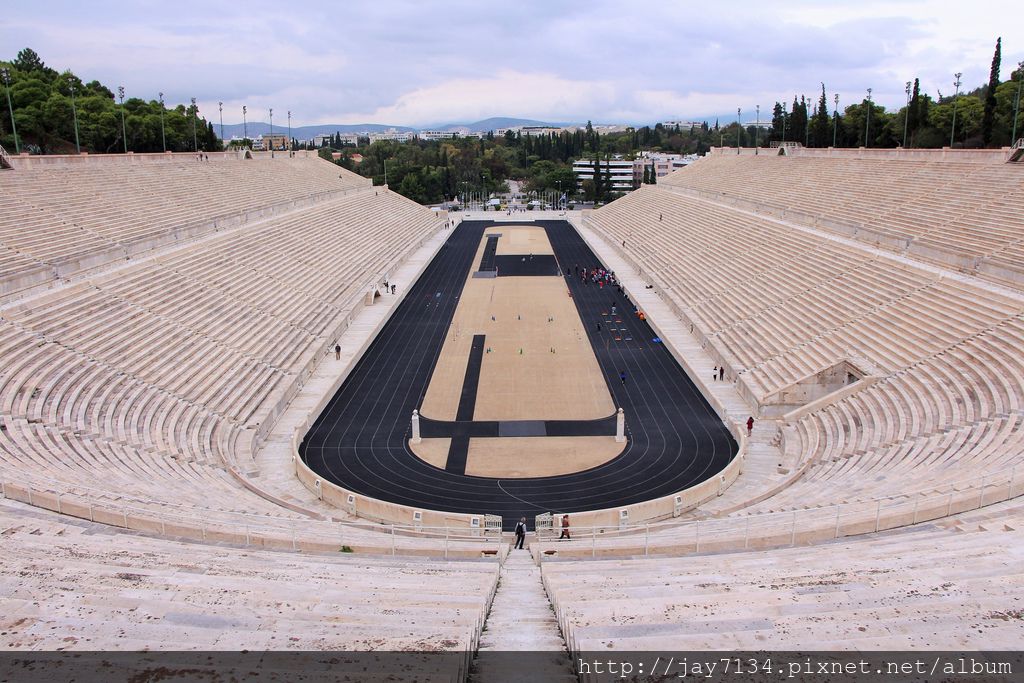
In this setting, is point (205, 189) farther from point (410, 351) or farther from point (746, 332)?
point (746, 332)

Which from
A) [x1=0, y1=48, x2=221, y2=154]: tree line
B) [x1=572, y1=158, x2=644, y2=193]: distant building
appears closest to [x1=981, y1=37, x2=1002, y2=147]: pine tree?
[x1=0, y1=48, x2=221, y2=154]: tree line

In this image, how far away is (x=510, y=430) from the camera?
21.3 m

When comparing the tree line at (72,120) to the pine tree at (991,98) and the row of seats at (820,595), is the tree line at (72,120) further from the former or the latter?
the pine tree at (991,98)

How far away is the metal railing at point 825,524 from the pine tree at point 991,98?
44.4 m

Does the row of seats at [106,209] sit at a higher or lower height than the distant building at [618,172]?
lower

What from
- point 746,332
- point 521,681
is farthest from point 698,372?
point 521,681

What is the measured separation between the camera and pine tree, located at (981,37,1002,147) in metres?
46.4

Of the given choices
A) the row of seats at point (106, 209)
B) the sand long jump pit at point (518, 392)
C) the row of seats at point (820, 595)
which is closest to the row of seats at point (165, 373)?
the row of seats at point (106, 209)

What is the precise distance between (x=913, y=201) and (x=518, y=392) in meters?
21.2

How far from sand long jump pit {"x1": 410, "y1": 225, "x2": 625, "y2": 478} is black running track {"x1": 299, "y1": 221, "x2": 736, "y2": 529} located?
37cm

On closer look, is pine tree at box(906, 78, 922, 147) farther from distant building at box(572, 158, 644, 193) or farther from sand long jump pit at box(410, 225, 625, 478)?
distant building at box(572, 158, 644, 193)

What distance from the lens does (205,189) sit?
42500 mm

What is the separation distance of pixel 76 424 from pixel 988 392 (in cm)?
1987

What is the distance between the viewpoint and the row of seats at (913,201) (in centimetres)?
2622
